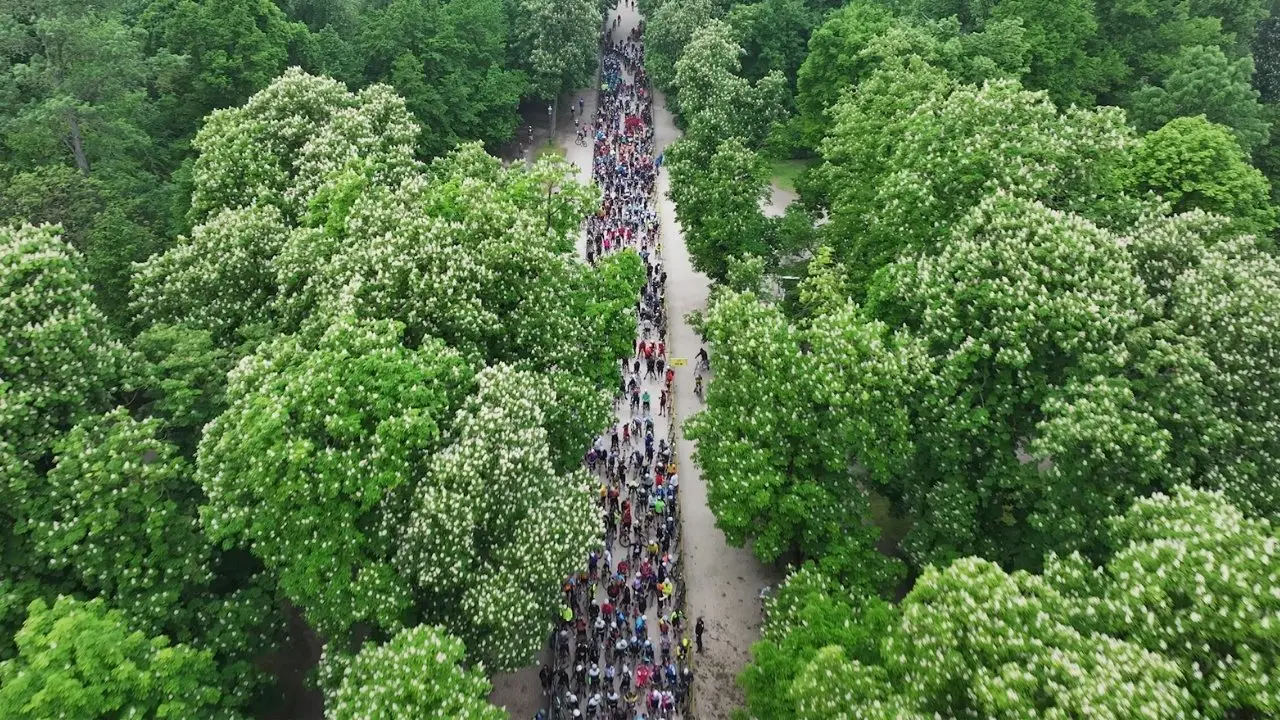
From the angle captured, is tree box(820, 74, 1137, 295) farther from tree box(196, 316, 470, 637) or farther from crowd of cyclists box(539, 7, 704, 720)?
tree box(196, 316, 470, 637)

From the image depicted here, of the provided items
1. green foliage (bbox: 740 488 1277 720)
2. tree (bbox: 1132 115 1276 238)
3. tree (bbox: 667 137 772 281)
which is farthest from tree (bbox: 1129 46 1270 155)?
green foliage (bbox: 740 488 1277 720)

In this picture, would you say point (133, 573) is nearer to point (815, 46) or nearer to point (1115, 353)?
point (1115, 353)

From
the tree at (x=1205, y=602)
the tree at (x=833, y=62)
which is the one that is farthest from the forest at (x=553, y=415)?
the tree at (x=833, y=62)

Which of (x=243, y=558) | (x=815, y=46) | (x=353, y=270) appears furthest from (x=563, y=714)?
(x=815, y=46)

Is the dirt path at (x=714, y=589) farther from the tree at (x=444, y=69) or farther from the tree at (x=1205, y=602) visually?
the tree at (x=444, y=69)

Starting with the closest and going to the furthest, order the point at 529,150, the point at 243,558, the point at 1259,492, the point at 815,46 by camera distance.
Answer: the point at 1259,492, the point at 243,558, the point at 815,46, the point at 529,150

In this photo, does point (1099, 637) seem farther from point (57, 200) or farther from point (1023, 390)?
point (57, 200)

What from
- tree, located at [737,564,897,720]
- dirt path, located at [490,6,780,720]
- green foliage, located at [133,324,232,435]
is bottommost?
dirt path, located at [490,6,780,720]
